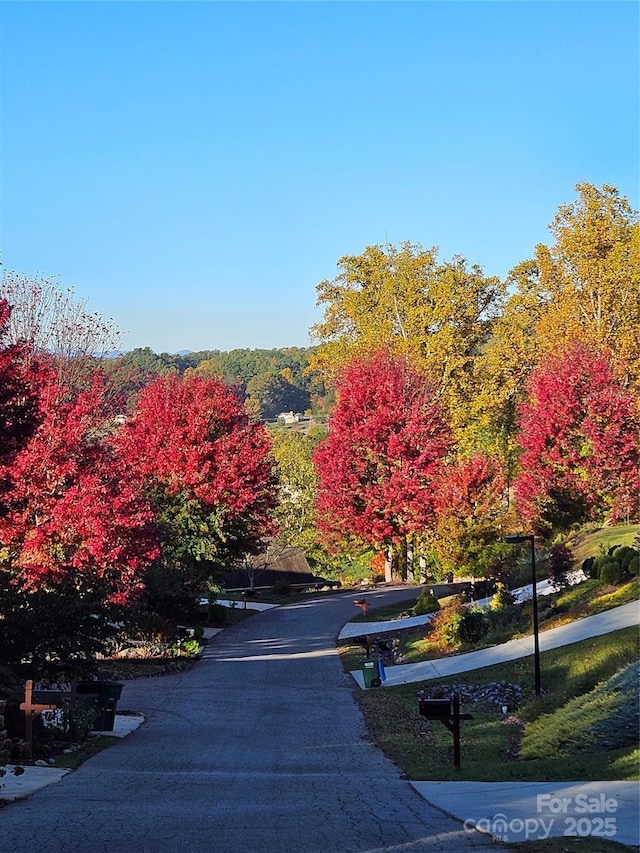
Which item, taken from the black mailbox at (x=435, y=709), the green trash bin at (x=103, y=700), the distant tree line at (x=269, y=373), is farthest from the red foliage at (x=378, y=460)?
the distant tree line at (x=269, y=373)

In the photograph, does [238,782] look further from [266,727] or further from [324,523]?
[324,523]

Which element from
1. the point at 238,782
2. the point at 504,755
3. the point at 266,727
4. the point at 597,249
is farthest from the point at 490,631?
the point at 597,249

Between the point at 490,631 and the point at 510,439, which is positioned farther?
the point at 510,439

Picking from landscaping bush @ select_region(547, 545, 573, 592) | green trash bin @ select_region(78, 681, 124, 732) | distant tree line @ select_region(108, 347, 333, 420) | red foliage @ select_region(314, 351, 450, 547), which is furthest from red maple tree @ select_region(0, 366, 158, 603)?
distant tree line @ select_region(108, 347, 333, 420)

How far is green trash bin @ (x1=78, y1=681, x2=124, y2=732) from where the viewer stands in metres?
16.0

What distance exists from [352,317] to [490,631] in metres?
27.1

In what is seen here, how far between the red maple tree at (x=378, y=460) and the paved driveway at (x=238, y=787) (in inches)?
507

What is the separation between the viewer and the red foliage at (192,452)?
3011 cm

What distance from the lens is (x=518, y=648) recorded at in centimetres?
2116

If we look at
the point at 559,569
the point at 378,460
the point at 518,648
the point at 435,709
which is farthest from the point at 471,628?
the point at 378,460

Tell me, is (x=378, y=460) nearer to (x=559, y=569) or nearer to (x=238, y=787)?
(x=559, y=569)

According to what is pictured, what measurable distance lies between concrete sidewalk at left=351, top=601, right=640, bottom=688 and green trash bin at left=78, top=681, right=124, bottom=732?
7020mm

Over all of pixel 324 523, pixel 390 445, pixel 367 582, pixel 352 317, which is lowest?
pixel 367 582

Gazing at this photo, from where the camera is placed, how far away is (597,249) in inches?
1730
